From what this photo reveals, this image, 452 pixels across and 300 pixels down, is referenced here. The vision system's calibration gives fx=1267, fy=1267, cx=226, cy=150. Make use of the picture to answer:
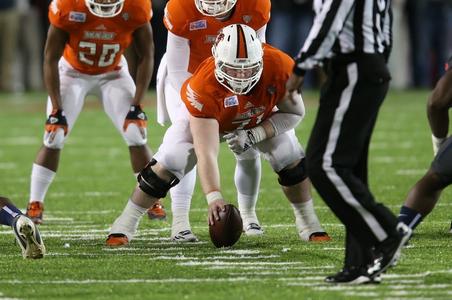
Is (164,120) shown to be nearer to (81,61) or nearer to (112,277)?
(81,61)

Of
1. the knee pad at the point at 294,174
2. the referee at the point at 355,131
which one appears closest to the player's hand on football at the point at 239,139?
the knee pad at the point at 294,174

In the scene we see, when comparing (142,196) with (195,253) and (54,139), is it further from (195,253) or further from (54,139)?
(54,139)

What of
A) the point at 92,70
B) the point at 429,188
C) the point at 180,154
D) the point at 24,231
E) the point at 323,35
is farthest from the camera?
the point at 92,70

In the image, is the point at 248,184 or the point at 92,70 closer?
the point at 248,184

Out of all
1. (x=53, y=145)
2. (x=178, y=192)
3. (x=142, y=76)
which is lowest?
(x=53, y=145)

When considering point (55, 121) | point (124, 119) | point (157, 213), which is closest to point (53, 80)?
point (55, 121)

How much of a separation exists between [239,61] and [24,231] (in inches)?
49.9

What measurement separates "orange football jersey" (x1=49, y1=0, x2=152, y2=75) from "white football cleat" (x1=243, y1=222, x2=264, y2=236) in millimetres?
1550

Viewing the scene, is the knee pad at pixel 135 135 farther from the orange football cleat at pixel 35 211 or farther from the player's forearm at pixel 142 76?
the orange football cleat at pixel 35 211

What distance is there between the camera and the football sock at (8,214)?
19.4 ft

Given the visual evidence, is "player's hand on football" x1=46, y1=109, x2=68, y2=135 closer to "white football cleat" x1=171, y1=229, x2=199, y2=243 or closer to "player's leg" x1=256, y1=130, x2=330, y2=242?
"white football cleat" x1=171, y1=229, x2=199, y2=243

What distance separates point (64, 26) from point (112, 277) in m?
2.49

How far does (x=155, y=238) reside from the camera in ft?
22.2

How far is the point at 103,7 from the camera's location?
7.47 m
